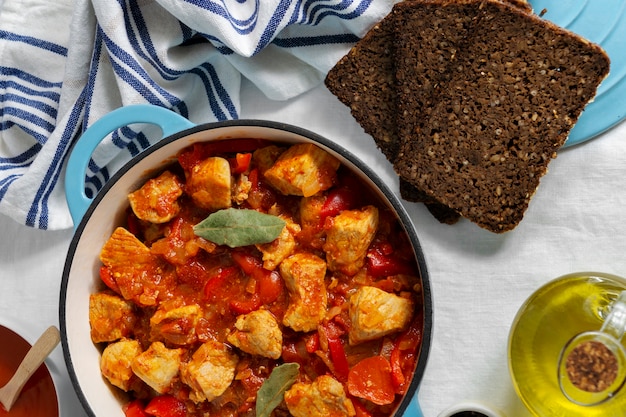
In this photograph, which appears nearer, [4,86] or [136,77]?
[136,77]

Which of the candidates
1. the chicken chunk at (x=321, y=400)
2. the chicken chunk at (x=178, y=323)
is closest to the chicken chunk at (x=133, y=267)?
the chicken chunk at (x=178, y=323)

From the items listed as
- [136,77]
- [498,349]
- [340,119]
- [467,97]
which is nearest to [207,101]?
[136,77]

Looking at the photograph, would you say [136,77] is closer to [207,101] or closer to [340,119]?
[207,101]

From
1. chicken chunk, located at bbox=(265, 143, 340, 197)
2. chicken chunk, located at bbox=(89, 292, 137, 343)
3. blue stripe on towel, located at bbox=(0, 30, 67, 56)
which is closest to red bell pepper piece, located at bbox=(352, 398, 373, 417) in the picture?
chicken chunk, located at bbox=(265, 143, 340, 197)

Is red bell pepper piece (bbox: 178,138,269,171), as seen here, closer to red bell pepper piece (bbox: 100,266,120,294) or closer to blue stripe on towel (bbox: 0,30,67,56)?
red bell pepper piece (bbox: 100,266,120,294)

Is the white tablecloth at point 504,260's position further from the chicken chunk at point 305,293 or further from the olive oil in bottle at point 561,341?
the chicken chunk at point 305,293

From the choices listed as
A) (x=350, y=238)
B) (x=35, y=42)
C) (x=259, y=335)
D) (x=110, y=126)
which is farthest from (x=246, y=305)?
(x=35, y=42)

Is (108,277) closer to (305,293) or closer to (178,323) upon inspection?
(178,323)
